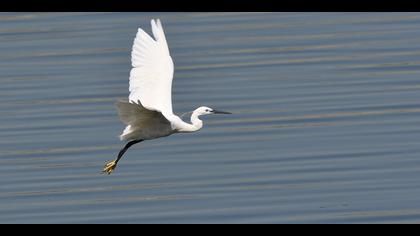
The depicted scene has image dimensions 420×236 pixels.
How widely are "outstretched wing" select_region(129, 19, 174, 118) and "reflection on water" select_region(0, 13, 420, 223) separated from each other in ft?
4.35

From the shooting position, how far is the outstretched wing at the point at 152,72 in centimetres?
1532

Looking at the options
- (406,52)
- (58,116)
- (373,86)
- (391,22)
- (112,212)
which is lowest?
(112,212)

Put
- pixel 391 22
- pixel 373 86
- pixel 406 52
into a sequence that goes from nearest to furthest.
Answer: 1. pixel 373 86
2. pixel 406 52
3. pixel 391 22

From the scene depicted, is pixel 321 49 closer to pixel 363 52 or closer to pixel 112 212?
pixel 363 52

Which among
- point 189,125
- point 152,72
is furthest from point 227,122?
point 189,125

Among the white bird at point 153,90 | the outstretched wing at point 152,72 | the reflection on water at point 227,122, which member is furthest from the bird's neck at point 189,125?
the reflection on water at point 227,122

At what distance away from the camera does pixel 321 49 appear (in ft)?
77.0

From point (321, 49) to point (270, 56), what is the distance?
0.94 meters

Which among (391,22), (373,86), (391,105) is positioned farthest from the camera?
(391,22)

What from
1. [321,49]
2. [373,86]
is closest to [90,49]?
[321,49]

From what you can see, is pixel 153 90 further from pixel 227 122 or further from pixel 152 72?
pixel 227 122

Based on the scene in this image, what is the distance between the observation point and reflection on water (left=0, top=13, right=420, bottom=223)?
16.0 meters

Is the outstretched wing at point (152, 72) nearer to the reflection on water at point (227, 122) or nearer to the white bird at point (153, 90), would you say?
the white bird at point (153, 90)

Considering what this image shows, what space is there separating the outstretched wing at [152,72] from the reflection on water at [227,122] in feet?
4.35
